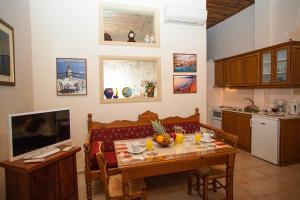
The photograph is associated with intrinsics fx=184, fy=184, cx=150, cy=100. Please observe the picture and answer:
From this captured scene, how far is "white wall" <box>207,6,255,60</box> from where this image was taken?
448 centimetres

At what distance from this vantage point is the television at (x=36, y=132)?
5.49ft

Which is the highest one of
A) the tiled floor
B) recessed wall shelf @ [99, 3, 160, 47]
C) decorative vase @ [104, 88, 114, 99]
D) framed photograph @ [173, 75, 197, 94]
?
recessed wall shelf @ [99, 3, 160, 47]

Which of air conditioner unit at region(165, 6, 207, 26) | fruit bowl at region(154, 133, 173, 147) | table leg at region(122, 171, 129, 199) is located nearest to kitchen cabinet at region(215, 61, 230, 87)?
air conditioner unit at region(165, 6, 207, 26)

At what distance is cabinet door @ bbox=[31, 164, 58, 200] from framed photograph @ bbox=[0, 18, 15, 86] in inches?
37.4

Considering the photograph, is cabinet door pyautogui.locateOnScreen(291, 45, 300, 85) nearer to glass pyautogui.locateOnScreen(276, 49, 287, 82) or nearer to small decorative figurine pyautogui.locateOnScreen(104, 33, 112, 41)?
glass pyautogui.locateOnScreen(276, 49, 287, 82)

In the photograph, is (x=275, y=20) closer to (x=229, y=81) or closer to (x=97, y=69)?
(x=229, y=81)

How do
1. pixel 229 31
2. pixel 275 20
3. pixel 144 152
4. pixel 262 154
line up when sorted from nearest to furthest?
pixel 144 152 < pixel 262 154 < pixel 275 20 < pixel 229 31

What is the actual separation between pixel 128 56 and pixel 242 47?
3.27 metres

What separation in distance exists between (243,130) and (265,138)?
0.58m

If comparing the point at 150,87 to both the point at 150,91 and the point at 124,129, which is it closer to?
the point at 150,91

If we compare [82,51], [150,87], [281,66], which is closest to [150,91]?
[150,87]

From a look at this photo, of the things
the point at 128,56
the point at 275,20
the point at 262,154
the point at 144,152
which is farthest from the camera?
the point at 275,20

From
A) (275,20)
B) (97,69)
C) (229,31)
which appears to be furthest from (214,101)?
(97,69)

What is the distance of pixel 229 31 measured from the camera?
5.19 metres
